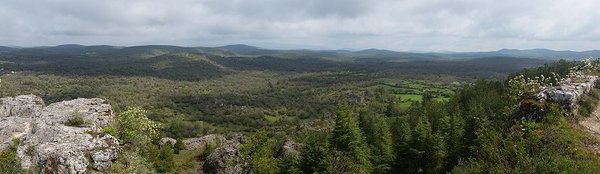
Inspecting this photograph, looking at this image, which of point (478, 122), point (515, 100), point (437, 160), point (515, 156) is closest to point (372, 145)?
point (437, 160)

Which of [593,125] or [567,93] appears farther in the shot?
[567,93]

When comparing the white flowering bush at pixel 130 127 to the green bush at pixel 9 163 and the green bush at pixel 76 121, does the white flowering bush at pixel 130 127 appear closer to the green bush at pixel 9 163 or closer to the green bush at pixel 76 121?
the green bush at pixel 76 121

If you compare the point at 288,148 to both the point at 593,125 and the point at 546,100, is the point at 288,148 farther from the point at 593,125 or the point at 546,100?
the point at 593,125

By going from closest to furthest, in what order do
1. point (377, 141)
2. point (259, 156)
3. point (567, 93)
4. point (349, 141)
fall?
1. point (567, 93)
2. point (349, 141)
3. point (377, 141)
4. point (259, 156)

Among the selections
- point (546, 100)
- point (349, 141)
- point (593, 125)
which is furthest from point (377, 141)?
point (593, 125)

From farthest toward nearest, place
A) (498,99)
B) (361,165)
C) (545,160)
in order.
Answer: (498,99)
(361,165)
(545,160)

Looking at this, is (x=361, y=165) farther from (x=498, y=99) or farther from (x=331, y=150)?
(x=498, y=99)

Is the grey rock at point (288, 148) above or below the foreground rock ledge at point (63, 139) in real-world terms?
below

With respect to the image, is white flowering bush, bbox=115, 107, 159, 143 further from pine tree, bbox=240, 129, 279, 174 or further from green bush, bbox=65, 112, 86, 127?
pine tree, bbox=240, 129, 279, 174

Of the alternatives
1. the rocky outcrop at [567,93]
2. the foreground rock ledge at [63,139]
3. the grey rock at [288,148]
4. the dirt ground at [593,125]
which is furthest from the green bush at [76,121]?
the rocky outcrop at [567,93]
